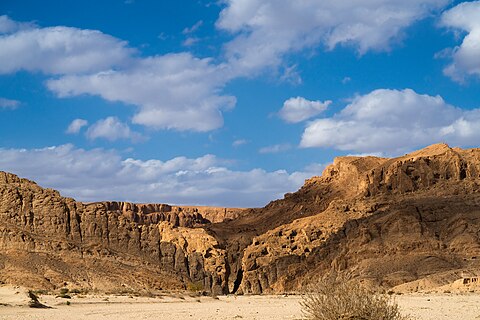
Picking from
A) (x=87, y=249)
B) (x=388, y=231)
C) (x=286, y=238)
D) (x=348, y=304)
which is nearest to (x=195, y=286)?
(x=87, y=249)

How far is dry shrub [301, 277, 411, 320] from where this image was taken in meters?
20.4

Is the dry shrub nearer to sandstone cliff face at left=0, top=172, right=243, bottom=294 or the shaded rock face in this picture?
the shaded rock face

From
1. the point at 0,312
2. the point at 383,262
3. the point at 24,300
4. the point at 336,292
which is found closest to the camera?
the point at 336,292

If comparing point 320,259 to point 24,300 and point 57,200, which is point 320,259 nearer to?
point 57,200

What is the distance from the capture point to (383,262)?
84.7 m

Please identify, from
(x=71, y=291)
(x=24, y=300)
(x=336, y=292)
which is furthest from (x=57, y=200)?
(x=336, y=292)

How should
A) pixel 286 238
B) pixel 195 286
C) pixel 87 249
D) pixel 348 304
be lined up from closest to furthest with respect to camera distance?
pixel 348 304, pixel 87 249, pixel 195 286, pixel 286 238

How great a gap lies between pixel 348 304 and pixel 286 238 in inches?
3276

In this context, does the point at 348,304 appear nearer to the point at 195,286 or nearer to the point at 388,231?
the point at 195,286

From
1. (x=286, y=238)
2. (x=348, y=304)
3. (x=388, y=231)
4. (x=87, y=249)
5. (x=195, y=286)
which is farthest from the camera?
(x=286, y=238)

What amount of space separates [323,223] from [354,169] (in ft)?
63.5

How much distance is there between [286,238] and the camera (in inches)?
4067

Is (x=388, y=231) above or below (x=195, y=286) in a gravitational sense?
above

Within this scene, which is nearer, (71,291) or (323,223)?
(71,291)
